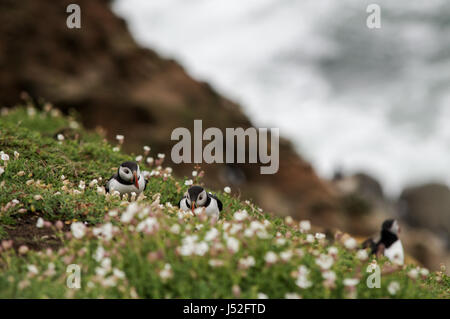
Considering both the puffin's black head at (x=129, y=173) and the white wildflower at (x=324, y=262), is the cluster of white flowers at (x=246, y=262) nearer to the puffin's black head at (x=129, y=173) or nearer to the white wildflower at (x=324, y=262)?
the white wildflower at (x=324, y=262)

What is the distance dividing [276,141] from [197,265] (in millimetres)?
20988

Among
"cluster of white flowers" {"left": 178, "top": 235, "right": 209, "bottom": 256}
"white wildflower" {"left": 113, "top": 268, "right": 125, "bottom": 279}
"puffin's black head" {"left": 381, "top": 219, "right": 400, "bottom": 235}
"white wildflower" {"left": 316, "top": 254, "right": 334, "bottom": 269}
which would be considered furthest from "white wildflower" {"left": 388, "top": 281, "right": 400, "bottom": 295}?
"puffin's black head" {"left": 381, "top": 219, "right": 400, "bottom": 235}

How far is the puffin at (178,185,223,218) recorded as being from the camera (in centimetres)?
736

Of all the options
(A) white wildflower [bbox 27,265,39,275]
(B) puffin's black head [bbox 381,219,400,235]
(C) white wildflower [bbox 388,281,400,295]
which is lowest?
(C) white wildflower [bbox 388,281,400,295]

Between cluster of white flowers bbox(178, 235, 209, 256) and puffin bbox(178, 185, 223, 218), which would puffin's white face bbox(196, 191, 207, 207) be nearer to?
puffin bbox(178, 185, 223, 218)

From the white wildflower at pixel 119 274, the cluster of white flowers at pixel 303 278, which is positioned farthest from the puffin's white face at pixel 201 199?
the cluster of white flowers at pixel 303 278

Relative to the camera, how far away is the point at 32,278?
15.7 feet

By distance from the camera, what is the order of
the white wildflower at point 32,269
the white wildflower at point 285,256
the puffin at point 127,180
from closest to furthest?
the white wildflower at point 285,256, the white wildflower at point 32,269, the puffin at point 127,180

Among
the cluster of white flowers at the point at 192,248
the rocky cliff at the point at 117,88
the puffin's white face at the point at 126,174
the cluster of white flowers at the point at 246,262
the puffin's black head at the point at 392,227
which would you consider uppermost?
the rocky cliff at the point at 117,88

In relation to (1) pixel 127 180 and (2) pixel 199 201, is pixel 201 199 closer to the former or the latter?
(2) pixel 199 201

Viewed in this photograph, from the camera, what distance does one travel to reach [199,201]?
7.42m

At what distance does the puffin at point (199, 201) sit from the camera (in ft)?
24.1

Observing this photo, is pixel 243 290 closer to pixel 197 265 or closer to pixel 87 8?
pixel 197 265

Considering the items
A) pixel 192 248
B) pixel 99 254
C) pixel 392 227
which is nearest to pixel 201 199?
pixel 99 254
